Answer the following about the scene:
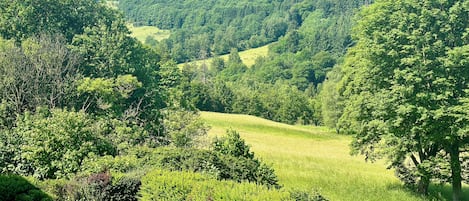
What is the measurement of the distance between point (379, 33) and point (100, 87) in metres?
17.1

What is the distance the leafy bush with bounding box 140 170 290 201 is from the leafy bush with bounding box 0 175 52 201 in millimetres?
2867

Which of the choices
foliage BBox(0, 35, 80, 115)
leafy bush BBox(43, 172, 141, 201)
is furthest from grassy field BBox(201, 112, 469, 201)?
foliage BBox(0, 35, 80, 115)

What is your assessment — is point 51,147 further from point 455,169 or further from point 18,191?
point 455,169

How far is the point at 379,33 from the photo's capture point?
19.2 m

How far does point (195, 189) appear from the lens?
11711mm

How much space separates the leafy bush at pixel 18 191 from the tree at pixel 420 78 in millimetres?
13240

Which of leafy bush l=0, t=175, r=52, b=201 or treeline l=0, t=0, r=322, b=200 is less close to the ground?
treeline l=0, t=0, r=322, b=200

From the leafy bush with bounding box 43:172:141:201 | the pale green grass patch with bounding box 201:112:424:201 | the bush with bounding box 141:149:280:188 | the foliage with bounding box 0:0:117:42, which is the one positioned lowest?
the pale green grass patch with bounding box 201:112:424:201

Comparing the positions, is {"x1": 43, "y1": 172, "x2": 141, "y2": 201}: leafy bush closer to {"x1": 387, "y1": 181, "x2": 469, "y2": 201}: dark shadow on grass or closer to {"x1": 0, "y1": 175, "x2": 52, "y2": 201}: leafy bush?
{"x1": 0, "y1": 175, "x2": 52, "y2": 201}: leafy bush

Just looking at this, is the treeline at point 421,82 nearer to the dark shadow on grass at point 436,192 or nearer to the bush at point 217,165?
the dark shadow on grass at point 436,192

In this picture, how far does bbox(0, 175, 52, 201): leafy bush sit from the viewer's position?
12.5m

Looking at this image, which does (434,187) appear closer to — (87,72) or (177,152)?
(177,152)

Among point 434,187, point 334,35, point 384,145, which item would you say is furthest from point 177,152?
point 334,35

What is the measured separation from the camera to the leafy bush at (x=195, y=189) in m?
10.5
